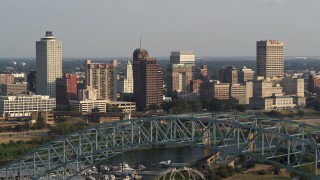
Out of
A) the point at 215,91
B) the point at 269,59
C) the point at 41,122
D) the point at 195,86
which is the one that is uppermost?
the point at 269,59

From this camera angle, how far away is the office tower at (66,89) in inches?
2375

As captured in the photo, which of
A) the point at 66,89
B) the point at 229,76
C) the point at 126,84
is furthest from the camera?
the point at 229,76

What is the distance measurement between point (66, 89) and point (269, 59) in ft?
76.5

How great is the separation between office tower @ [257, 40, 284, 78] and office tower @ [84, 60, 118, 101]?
19522mm

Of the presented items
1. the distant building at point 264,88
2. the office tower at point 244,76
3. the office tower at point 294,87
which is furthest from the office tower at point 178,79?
the office tower at point 294,87

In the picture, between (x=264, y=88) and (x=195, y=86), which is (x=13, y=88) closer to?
(x=195, y=86)

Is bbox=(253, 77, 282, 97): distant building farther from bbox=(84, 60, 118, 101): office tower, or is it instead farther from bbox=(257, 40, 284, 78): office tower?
bbox=(84, 60, 118, 101): office tower

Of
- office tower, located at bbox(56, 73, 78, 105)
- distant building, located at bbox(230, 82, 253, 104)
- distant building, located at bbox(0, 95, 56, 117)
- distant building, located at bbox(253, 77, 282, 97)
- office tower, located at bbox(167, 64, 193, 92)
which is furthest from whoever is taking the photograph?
office tower, located at bbox(167, 64, 193, 92)

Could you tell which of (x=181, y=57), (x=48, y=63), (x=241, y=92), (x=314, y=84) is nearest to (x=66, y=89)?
(x=48, y=63)

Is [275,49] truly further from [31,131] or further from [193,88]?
[31,131]

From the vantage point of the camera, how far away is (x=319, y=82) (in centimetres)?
7231

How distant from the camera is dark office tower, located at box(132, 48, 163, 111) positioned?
182 ft

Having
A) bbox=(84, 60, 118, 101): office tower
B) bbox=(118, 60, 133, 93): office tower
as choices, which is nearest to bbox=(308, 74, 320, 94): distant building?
bbox=(118, 60, 133, 93): office tower

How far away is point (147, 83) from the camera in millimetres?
55438
